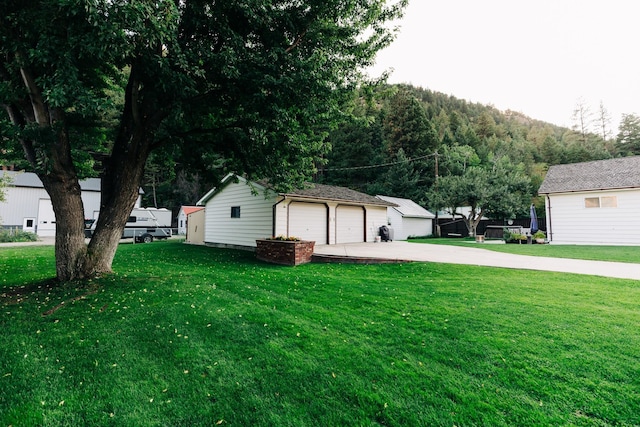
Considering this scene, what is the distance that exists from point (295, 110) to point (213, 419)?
539cm

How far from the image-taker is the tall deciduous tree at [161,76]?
4.04 m

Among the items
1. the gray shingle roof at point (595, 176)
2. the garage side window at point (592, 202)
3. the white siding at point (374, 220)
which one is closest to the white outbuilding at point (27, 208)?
the white siding at point (374, 220)

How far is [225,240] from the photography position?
1544cm

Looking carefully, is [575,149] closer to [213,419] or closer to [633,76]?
[633,76]

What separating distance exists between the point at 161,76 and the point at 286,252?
580 centimetres

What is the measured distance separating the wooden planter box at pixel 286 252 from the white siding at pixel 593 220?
584 inches

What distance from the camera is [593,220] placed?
15000 mm

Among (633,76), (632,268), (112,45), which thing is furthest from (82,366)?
(633,76)

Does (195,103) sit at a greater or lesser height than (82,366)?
greater

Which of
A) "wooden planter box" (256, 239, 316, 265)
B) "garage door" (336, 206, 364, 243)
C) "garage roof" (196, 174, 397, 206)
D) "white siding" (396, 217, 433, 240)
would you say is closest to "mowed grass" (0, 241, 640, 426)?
"wooden planter box" (256, 239, 316, 265)

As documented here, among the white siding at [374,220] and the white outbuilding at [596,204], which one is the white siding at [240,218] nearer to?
the white siding at [374,220]

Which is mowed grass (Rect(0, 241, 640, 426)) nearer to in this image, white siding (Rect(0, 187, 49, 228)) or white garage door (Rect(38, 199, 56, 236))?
white garage door (Rect(38, 199, 56, 236))

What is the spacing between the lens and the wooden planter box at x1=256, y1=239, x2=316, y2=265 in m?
9.06

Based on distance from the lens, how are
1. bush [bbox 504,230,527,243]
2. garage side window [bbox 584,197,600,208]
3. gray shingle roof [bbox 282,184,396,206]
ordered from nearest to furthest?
gray shingle roof [bbox 282,184,396,206] < garage side window [bbox 584,197,600,208] < bush [bbox 504,230,527,243]
